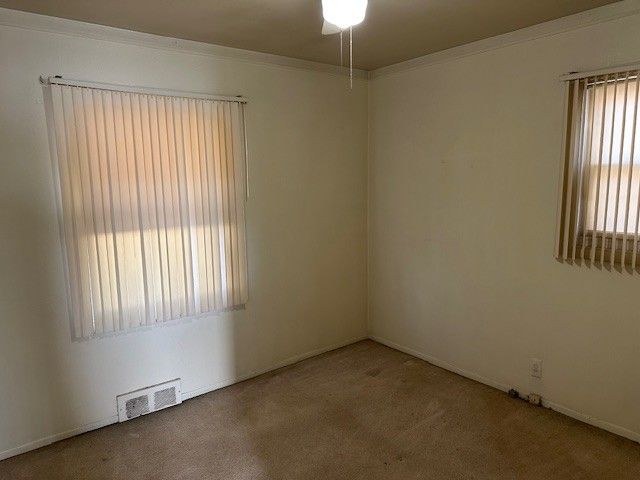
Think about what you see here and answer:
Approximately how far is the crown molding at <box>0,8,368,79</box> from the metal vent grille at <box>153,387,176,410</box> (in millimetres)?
2197

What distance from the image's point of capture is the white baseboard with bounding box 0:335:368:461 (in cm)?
251

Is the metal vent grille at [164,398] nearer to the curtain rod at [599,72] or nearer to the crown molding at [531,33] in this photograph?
the crown molding at [531,33]

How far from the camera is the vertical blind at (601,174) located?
233 centimetres

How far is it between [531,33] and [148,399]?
10.9 ft

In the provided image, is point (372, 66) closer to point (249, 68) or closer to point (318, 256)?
point (249, 68)

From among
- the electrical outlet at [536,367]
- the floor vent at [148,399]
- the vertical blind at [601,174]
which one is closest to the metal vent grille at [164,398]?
the floor vent at [148,399]

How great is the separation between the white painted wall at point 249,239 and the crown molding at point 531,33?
2.10ft

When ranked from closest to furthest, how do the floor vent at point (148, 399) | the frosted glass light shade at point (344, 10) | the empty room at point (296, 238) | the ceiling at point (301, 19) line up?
1. the frosted glass light shade at point (344, 10)
2. the ceiling at point (301, 19)
3. the empty room at point (296, 238)
4. the floor vent at point (148, 399)

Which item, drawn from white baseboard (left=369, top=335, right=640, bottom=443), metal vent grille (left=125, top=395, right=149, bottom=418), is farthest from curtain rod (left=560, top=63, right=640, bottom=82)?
metal vent grille (left=125, top=395, right=149, bottom=418)

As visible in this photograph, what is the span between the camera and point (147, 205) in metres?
2.71

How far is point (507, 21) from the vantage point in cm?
257

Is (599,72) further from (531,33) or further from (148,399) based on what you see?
(148,399)

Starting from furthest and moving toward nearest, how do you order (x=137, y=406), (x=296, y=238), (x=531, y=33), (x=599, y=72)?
1. (x=296, y=238)
2. (x=137, y=406)
3. (x=531, y=33)
4. (x=599, y=72)

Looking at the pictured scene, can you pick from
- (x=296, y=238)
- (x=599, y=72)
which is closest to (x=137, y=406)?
(x=296, y=238)
